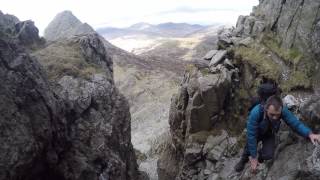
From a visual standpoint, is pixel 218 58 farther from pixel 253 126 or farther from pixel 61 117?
pixel 253 126

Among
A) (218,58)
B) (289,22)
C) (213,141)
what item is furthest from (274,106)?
(218,58)

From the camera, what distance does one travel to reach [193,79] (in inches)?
1164

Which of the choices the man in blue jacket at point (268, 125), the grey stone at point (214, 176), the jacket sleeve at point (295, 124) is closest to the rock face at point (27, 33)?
the grey stone at point (214, 176)

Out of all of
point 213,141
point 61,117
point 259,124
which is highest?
point 259,124

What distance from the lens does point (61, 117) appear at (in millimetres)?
25078

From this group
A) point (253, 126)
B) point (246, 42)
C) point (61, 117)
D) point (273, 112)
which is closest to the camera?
point (273, 112)

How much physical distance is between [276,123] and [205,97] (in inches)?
525

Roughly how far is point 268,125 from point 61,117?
1363cm

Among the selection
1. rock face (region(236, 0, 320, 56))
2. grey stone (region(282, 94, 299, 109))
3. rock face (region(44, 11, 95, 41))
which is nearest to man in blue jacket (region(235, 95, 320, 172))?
grey stone (region(282, 94, 299, 109))

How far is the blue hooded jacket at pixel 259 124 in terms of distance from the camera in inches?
566

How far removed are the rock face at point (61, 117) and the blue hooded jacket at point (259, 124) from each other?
11.2 meters

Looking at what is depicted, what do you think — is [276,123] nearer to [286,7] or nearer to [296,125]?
[296,125]

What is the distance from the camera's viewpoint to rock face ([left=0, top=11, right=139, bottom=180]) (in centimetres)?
2105

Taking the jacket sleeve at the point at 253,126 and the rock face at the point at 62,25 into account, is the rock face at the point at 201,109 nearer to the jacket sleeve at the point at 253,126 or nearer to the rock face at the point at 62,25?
the jacket sleeve at the point at 253,126
